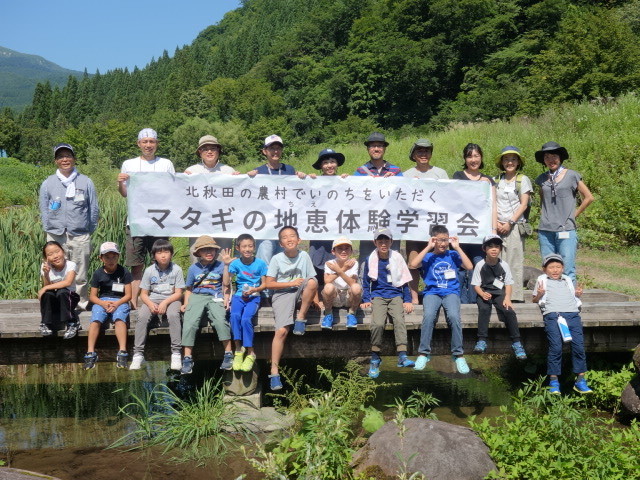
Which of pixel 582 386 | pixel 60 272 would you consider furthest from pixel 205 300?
pixel 582 386

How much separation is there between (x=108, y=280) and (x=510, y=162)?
460cm

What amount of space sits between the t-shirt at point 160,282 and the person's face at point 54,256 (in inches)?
33.2

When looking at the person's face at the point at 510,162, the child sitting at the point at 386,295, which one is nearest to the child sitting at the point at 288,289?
the child sitting at the point at 386,295

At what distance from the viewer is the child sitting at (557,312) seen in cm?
683

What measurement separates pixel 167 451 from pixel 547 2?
153 feet

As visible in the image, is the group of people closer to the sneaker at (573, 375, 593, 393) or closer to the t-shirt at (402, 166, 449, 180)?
the sneaker at (573, 375, 593, 393)

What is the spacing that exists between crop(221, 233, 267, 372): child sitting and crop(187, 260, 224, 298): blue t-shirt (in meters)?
0.11

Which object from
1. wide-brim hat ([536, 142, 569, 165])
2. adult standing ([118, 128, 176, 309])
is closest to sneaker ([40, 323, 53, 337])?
adult standing ([118, 128, 176, 309])

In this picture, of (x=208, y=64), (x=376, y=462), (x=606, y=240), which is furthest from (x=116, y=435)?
(x=208, y=64)

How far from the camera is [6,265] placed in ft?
30.2

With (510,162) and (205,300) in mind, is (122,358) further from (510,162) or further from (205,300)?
(510,162)

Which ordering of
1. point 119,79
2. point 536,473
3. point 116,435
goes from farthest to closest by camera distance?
1. point 119,79
2. point 116,435
3. point 536,473

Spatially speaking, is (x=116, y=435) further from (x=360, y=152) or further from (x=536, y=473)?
(x=360, y=152)

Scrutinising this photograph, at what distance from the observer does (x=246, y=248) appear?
685cm
